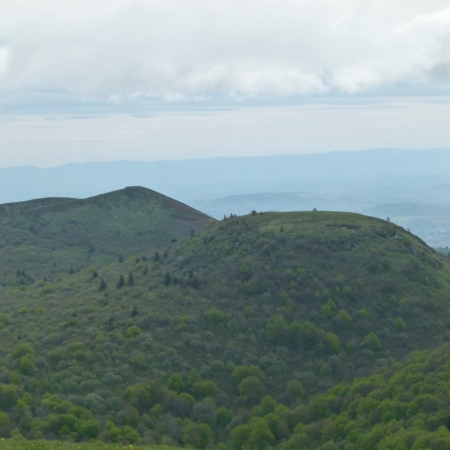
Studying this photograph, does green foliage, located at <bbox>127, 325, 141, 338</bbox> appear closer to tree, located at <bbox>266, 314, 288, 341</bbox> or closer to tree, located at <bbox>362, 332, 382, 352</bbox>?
tree, located at <bbox>266, 314, 288, 341</bbox>

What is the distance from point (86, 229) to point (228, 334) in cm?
8629

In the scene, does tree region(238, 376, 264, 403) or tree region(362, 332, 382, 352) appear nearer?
tree region(238, 376, 264, 403)

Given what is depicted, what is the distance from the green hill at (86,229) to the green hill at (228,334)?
37.5 meters

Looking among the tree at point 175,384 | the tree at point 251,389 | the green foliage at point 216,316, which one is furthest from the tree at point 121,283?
the tree at point 251,389

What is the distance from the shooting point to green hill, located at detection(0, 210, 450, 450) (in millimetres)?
47562

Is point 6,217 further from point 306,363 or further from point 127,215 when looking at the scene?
point 306,363

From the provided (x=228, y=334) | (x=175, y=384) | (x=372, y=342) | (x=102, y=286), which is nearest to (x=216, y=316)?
(x=228, y=334)

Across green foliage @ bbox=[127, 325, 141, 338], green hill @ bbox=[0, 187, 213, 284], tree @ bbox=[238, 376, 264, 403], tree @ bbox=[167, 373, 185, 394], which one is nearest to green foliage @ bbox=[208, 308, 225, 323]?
green foliage @ bbox=[127, 325, 141, 338]

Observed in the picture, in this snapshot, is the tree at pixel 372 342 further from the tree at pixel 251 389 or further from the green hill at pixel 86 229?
the green hill at pixel 86 229

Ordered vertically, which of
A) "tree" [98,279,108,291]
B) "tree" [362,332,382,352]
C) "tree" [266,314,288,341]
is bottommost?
"tree" [362,332,382,352]

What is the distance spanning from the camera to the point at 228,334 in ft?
201

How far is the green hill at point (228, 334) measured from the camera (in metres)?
47.6

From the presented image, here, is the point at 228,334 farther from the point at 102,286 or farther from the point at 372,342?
the point at 102,286

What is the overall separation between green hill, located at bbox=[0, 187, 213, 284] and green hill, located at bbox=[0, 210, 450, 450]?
3754 centimetres
